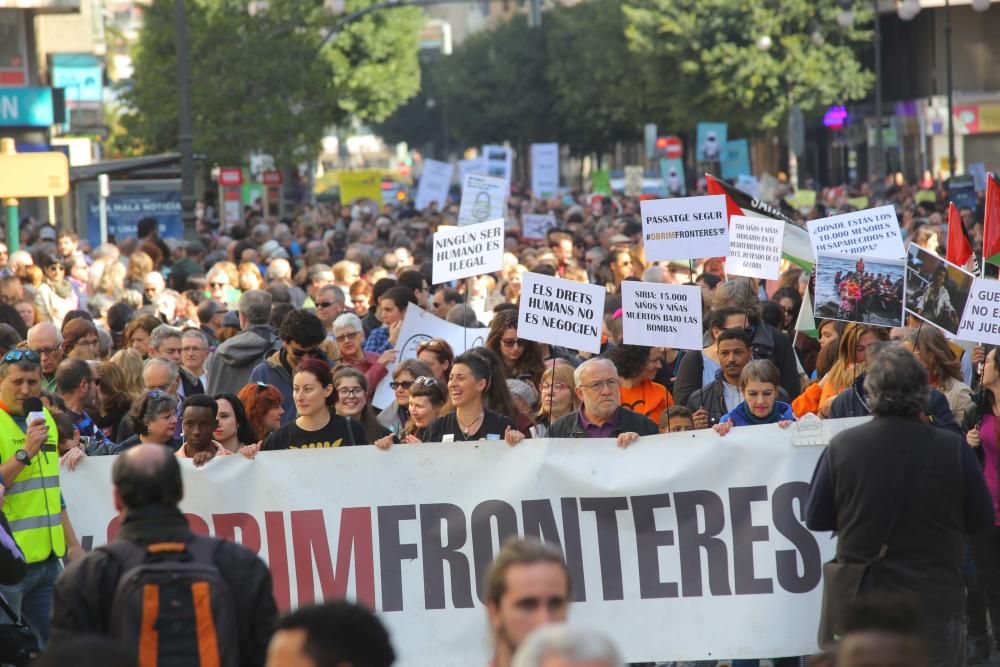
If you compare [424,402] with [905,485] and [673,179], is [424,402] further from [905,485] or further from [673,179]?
[673,179]

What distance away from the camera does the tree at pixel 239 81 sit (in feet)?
132

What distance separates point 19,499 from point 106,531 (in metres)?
0.52

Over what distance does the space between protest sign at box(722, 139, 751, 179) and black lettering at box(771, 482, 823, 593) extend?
3299cm

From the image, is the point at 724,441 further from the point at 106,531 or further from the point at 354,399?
the point at 106,531

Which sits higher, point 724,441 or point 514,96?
point 514,96

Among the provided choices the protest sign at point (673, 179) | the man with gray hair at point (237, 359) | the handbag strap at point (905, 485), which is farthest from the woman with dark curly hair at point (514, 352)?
the protest sign at point (673, 179)

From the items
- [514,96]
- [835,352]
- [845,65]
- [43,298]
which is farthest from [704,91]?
[835,352]

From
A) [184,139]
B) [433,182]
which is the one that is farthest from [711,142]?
[184,139]

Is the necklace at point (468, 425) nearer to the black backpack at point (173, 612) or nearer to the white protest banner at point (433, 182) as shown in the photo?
the black backpack at point (173, 612)

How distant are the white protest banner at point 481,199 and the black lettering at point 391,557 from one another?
964 centimetres

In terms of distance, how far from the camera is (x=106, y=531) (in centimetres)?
805

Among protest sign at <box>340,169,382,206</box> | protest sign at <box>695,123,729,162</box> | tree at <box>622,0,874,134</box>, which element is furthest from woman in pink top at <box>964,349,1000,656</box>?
tree at <box>622,0,874,134</box>

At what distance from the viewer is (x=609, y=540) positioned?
7863mm

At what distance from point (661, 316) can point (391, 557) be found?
2.27 m
